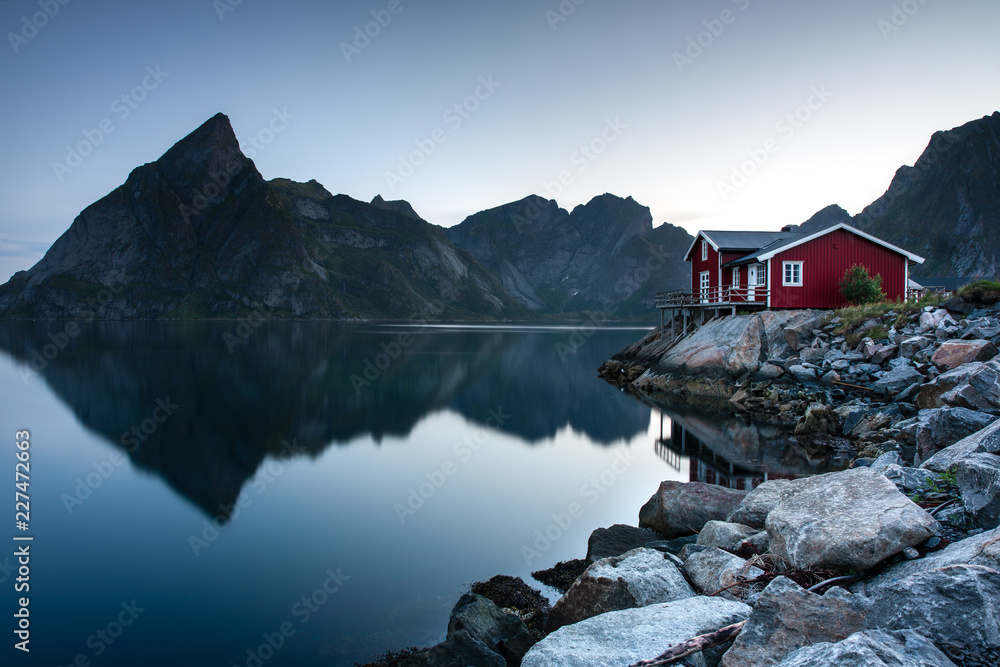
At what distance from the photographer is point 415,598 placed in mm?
11555

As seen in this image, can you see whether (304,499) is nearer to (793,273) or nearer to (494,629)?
(494,629)

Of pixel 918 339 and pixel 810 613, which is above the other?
pixel 918 339

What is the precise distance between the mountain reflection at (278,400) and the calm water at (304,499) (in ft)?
0.74

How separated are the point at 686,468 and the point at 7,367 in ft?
197

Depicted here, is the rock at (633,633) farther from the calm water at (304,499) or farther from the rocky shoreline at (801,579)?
the calm water at (304,499)

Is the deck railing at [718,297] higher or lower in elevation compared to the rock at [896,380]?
higher

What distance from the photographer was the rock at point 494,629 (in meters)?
8.49

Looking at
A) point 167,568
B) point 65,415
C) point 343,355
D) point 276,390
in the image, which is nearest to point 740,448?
point 167,568

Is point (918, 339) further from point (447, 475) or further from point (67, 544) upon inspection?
point (67, 544)

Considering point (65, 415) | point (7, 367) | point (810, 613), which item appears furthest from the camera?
point (7, 367)

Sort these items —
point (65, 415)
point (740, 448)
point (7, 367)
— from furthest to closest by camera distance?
point (7, 367) → point (65, 415) → point (740, 448)

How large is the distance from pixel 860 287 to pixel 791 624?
39419 mm

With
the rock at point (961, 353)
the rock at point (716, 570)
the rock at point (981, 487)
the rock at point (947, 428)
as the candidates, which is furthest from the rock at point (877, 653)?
the rock at point (961, 353)


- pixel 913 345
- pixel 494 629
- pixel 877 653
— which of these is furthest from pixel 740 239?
pixel 877 653
